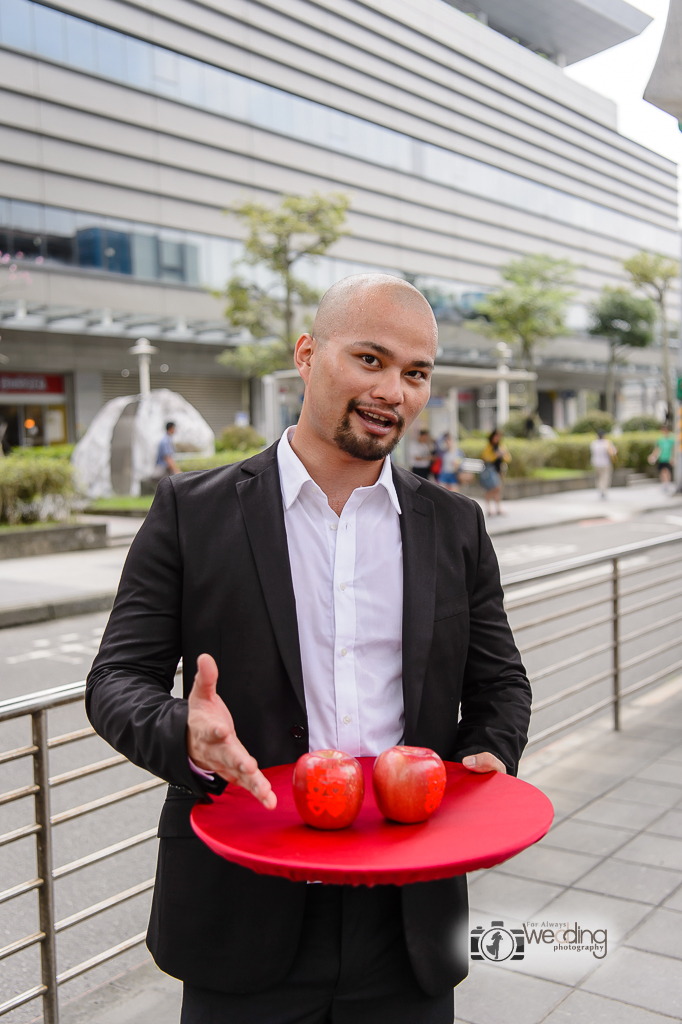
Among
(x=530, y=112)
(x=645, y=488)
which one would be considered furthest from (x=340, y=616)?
(x=530, y=112)

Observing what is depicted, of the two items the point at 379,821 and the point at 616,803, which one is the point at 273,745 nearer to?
the point at 379,821

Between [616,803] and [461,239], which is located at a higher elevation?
[461,239]

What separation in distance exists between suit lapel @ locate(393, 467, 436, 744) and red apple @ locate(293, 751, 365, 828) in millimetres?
278

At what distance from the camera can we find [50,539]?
14172 mm

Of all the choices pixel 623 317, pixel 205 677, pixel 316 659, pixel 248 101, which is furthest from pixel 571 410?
pixel 205 677

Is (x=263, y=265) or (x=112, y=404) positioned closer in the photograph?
(x=112, y=404)

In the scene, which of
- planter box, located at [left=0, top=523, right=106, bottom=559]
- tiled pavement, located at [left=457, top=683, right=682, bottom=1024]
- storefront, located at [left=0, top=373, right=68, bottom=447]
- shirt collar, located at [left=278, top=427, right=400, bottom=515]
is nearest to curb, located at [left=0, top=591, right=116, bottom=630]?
planter box, located at [left=0, top=523, right=106, bottom=559]

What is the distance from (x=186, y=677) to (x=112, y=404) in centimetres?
2332

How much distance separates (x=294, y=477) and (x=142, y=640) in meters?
0.42

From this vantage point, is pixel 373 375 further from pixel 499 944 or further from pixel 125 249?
pixel 125 249

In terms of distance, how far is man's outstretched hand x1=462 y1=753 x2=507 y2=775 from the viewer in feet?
5.29

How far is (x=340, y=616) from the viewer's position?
169 cm

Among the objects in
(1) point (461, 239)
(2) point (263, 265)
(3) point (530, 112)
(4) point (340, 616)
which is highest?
(3) point (530, 112)

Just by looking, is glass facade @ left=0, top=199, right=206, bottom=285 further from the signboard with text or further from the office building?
the signboard with text
